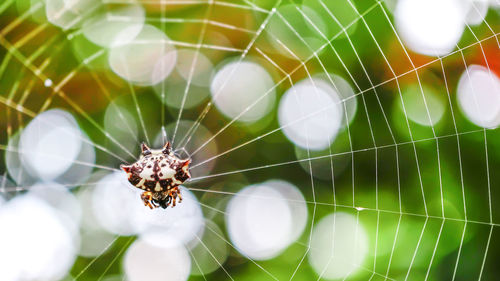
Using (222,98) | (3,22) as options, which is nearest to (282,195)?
(222,98)

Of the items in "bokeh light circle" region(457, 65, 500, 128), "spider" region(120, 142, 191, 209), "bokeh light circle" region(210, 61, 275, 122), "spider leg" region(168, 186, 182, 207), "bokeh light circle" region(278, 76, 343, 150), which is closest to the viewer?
"bokeh light circle" region(457, 65, 500, 128)

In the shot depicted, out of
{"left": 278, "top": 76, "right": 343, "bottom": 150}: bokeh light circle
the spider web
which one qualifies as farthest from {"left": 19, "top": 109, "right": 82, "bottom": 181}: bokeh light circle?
{"left": 278, "top": 76, "right": 343, "bottom": 150}: bokeh light circle

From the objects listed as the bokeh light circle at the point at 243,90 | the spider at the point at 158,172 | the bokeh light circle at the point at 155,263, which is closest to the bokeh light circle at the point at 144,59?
the bokeh light circle at the point at 243,90

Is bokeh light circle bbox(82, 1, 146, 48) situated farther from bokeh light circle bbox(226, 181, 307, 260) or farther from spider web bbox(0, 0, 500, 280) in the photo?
bokeh light circle bbox(226, 181, 307, 260)

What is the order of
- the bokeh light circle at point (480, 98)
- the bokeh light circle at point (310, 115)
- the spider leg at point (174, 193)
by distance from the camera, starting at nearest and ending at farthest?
the bokeh light circle at point (480, 98) < the spider leg at point (174, 193) < the bokeh light circle at point (310, 115)

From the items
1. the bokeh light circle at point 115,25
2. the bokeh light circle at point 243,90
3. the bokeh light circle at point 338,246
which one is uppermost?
the bokeh light circle at point 115,25

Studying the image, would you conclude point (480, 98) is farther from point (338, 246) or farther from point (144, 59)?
→ point (144, 59)

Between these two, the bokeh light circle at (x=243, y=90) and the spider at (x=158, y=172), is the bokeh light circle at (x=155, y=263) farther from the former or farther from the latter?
the bokeh light circle at (x=243, y=90)
